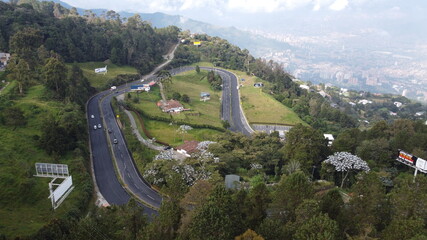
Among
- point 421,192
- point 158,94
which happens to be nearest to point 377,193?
point 421,192

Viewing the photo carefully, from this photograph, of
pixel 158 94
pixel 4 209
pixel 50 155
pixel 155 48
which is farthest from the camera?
pixel 155 48

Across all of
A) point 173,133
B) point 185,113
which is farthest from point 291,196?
point 185,113

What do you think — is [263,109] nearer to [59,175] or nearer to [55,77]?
[55,77]

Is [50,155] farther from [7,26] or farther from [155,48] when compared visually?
[155,48]

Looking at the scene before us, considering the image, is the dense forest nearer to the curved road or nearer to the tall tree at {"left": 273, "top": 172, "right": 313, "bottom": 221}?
the tall tree at {"left": 273, "top": 172, "right": 313, "bottom": 221}

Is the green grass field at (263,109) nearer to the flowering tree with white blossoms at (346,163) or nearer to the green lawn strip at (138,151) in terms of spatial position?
the green lawn strip at (138,151)
